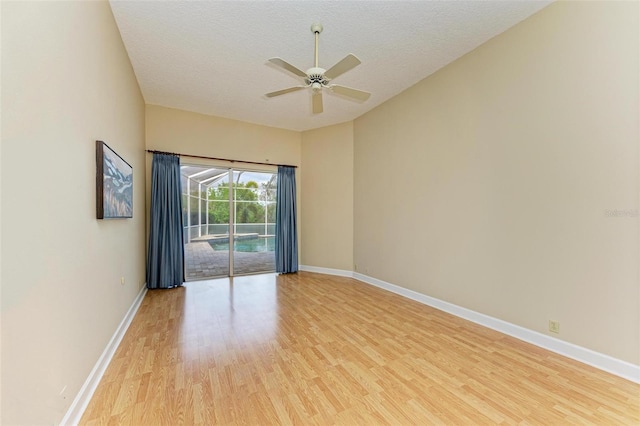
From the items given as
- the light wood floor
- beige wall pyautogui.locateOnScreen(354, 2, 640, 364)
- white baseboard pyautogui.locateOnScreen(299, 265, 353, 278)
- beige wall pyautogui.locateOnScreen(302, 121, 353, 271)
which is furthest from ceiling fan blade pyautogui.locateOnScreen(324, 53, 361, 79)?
white baseboard pyautogui.locateOnScreen(299, 265, 353, 278)

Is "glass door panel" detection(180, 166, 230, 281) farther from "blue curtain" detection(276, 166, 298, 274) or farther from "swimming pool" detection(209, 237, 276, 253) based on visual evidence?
"blue curtain" detection(276, 166, 298, 274)

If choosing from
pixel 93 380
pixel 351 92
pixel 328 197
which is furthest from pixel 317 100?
pixel 93 380

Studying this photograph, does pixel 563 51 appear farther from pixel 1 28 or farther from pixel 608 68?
pixel 1 28

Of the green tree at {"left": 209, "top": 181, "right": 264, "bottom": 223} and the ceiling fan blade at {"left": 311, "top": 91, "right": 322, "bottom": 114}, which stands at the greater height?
the ceiling fan blade at {"left": 311, "top": 91, "right": 322, "bottom": 114}

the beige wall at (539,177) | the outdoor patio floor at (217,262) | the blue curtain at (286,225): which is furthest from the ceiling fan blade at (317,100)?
the outdoor patio floor at (217,262)

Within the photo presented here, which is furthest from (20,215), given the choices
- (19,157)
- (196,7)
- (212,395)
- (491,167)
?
(491,167)

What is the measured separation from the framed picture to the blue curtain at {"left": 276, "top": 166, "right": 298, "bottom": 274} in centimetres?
300

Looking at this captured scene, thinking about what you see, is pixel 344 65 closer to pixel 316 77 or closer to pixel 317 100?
pixel 316 77

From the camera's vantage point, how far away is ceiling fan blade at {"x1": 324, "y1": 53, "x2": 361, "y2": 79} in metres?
2.26

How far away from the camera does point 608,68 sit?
216 cm

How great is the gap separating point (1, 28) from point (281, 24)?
2.17m

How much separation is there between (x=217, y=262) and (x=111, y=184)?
3.72m

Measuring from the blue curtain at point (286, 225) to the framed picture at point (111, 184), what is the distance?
2998 millimetres

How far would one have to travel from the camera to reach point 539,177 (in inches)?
101
